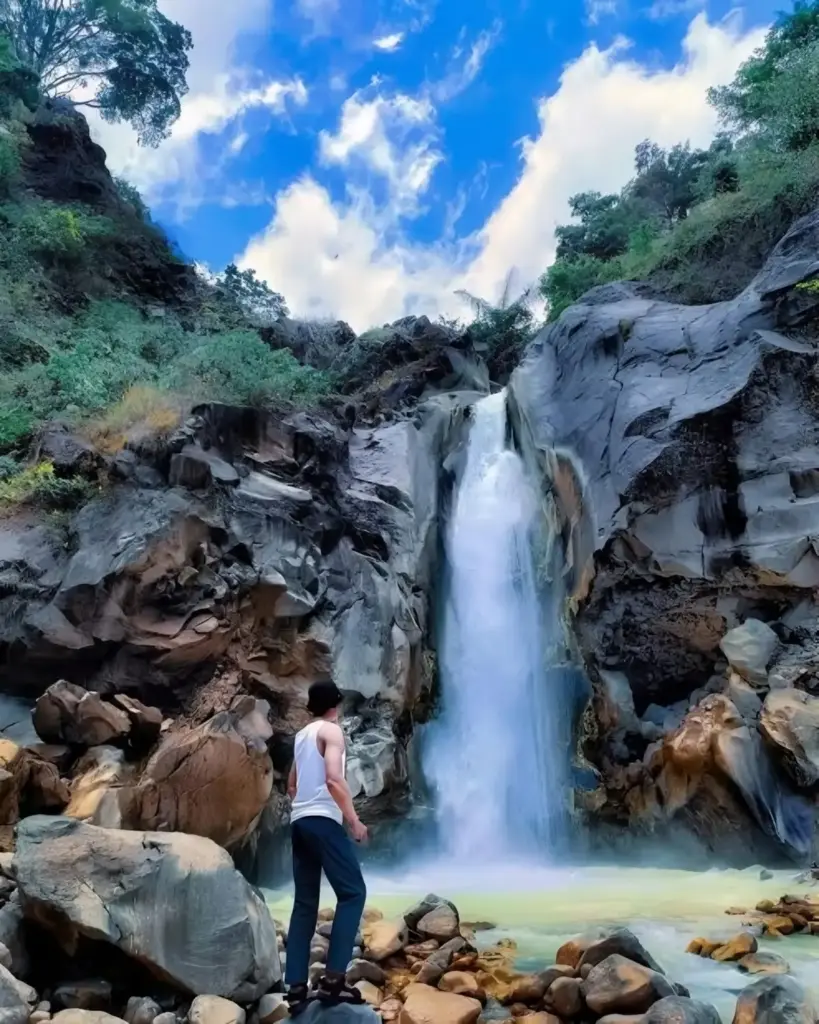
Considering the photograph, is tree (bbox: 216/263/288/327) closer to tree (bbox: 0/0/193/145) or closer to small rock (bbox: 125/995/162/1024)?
tree (bbox: 0/0/193/145)

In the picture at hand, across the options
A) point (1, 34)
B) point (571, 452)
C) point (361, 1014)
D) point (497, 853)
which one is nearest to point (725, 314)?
point (571, 452)

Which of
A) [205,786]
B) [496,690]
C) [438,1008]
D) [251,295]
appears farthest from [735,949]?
[251,295]

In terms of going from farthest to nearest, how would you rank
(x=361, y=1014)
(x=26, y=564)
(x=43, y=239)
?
1. (x=43, y=239)
2. (x=26, y=564)
3. (x=361, y=1014)

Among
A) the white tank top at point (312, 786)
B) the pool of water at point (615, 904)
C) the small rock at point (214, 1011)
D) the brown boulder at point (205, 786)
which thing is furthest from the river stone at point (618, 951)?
the brown boulder at point (205, 786)

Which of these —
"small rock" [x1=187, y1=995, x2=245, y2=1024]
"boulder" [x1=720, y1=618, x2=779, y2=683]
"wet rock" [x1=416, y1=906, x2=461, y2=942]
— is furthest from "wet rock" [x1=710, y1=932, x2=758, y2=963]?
"boulder" [x1=720, y1=618, x2=779, y2=683]

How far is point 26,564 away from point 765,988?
31.0 feet

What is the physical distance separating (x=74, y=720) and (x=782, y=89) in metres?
17.0

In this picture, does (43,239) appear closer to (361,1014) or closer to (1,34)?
(1,34)

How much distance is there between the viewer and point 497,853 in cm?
1085

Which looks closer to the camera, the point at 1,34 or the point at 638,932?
the point at 638,932

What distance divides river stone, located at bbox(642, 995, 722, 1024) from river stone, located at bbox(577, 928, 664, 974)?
0.62m

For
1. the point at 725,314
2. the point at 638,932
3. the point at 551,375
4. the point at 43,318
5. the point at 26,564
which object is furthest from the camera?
the point at 43,318

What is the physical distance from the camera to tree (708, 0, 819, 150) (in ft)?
48.9

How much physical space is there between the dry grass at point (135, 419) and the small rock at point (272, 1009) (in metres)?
8.80
